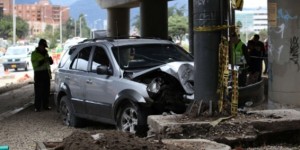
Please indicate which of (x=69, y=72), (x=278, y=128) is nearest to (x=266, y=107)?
(x=69, y=72)

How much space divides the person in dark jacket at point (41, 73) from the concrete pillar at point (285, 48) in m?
5.79

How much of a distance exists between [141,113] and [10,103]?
29.9ft

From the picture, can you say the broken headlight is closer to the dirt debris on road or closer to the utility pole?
the utility pole

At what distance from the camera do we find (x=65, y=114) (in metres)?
10.8

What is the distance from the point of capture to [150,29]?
31.2 meters

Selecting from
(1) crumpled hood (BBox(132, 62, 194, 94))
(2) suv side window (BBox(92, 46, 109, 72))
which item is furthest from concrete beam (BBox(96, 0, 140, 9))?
(1) crumpled hood (BBox(132, 62, 194, 94))

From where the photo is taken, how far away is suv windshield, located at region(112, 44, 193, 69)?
918 centimetres

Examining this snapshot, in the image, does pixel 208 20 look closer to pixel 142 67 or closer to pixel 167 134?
pixel 167 134

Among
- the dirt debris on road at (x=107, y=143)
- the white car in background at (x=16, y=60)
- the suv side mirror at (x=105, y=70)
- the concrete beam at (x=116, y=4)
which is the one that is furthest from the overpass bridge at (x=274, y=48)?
the white car in background at (x=16, y=60)

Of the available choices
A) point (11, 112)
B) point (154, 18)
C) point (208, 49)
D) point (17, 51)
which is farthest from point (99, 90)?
point (17, 51)

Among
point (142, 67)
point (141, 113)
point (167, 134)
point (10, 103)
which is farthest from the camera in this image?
point (10, 103)

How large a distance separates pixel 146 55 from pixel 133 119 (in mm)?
1539

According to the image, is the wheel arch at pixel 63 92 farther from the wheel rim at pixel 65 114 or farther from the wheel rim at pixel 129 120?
the wheel rim at pixel 129 120

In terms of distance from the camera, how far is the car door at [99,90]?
357 inches
